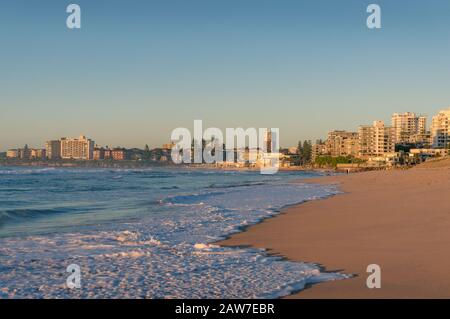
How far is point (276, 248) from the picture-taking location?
9.49 metres

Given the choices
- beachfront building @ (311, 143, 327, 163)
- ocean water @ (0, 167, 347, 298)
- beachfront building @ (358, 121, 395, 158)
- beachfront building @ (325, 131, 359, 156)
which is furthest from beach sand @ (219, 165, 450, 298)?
beachfront building @ (311, 143, 327, 163)

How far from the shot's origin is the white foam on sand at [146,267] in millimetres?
6285

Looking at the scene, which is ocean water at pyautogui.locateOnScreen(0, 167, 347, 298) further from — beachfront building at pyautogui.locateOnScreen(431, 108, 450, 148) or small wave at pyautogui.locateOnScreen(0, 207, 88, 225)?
beachfront building at pyautogui.locateOnScreen(431, 108, 450, 148)

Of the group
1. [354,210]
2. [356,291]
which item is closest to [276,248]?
[356,291]

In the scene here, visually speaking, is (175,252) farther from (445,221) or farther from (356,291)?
(445,221)

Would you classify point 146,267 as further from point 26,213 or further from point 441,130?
point 441,130

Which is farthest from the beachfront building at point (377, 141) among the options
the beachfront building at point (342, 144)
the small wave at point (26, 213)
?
the small wave at point (26, 213)

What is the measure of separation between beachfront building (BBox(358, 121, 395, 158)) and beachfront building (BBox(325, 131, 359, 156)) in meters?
5.28

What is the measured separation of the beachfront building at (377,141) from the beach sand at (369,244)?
463 ft

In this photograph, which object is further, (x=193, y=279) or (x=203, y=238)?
(x=203, y=238)

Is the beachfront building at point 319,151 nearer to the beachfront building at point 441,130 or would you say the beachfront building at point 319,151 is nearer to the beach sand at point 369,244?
the beachfront building at point 441,130

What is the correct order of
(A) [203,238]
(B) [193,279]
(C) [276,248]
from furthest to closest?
(A) [203,238] < (C) [276,248] < (B) [193,279]

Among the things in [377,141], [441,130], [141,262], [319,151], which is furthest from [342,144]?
[141,262]

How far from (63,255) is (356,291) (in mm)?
5216
